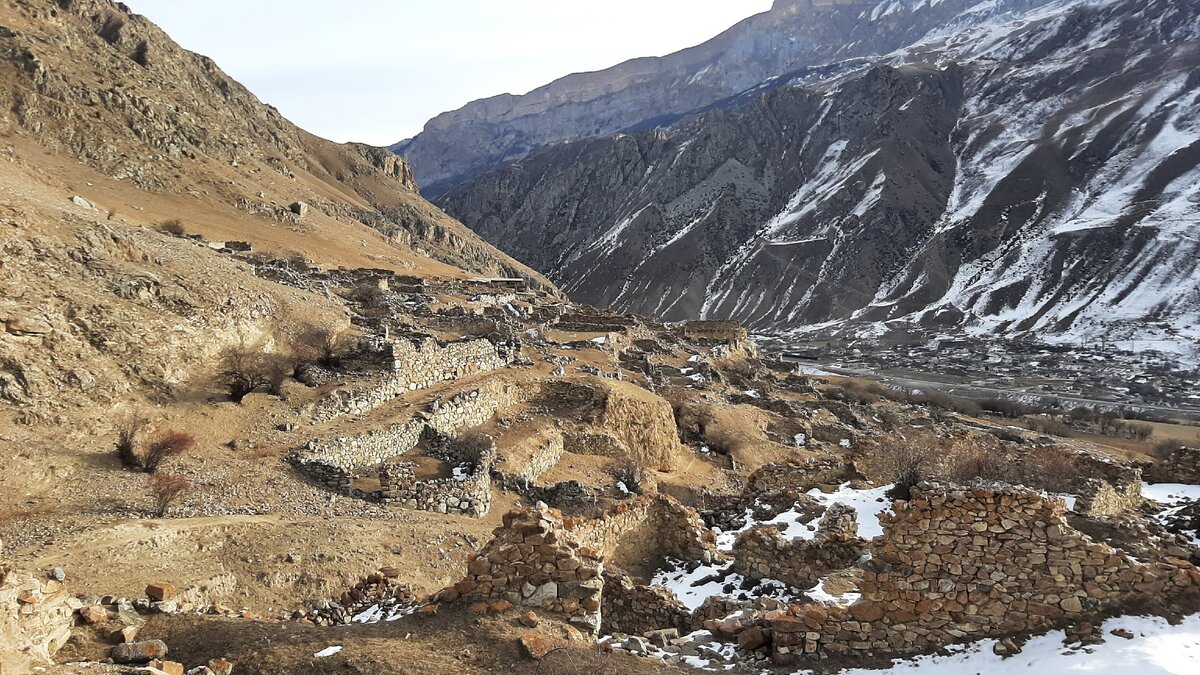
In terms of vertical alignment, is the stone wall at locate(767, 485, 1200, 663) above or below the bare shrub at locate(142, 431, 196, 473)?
below

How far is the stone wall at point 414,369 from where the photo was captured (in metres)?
17.5

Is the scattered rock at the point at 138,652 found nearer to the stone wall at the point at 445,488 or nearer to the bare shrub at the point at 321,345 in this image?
the stone wall at the point at 445,488

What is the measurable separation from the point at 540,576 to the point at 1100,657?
5.57m

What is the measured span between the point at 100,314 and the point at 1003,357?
10653 cm

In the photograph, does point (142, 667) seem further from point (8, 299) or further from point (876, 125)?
point (876, 125)

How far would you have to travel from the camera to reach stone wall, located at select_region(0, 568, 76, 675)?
606 cm

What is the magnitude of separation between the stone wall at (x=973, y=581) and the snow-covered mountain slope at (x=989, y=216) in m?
114

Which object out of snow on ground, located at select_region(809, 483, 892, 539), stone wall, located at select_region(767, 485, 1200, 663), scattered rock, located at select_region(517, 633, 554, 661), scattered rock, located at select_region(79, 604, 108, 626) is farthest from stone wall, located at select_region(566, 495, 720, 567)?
scattered rock, located at select_region(79, 604, 108, 626)

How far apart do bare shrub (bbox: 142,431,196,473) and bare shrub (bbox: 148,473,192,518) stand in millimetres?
351

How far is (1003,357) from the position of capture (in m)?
96.5

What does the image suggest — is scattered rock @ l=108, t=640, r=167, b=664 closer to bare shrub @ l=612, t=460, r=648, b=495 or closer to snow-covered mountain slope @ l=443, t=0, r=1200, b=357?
bare shrub @ l=612, t=460, r=648, b=495

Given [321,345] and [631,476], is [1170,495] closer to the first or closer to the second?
[631,476]

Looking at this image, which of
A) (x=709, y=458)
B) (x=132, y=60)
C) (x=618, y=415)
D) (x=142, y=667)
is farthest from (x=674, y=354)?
(x=132, y=60)

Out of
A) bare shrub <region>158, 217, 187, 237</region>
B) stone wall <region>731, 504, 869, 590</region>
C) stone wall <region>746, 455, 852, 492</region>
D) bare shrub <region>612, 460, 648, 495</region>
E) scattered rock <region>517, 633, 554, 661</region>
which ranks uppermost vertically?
bare shrub <region>158, 217, 187, 237</region>
